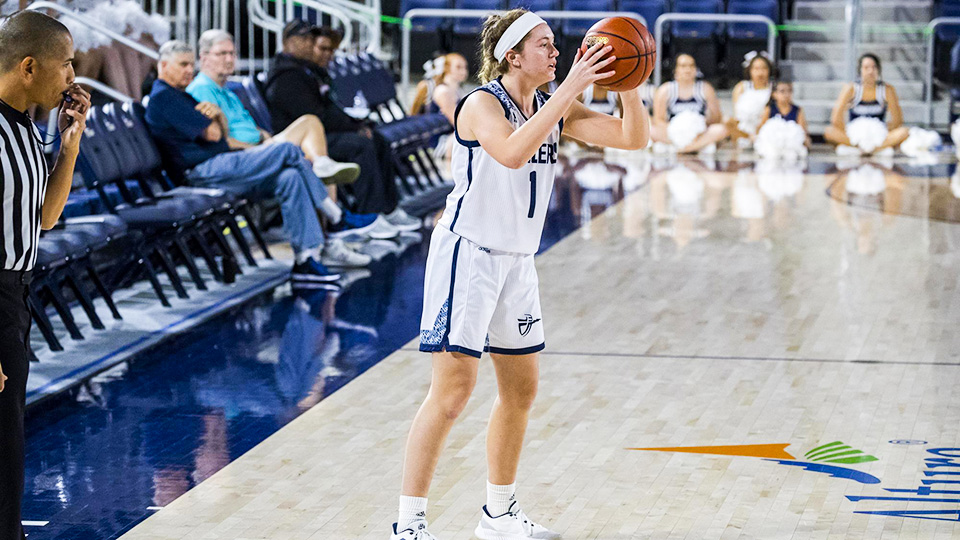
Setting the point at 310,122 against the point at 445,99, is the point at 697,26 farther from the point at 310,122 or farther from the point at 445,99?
the point at 310,122

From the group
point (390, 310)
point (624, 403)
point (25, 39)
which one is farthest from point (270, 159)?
point (25, 39)

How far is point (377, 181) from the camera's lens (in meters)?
8.70

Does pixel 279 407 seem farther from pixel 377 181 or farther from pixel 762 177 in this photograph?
pixel 762 177

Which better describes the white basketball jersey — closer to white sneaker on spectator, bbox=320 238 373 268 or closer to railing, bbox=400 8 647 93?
white sneaker on spectator, bbox=320 238 373 268

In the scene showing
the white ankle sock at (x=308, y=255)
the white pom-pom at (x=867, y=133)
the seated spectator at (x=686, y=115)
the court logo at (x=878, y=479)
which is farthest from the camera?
the seated spectator at (x=686, y=115)

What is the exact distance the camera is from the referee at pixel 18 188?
115 inches

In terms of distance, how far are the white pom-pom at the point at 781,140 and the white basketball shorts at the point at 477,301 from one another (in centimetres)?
1011

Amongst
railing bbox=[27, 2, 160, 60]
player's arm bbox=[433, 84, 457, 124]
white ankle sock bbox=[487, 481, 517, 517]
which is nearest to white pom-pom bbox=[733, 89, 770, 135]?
player's arm bbox=[433, 84, 457, 124]

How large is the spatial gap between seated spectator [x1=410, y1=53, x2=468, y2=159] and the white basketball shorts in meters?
7.94

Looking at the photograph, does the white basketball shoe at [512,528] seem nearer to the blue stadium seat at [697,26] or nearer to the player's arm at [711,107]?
the player's arm at [711,107]

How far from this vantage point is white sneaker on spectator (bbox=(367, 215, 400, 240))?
8.62 meters

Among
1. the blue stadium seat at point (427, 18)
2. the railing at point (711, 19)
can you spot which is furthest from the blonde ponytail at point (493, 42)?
the blue stadium seat at point (427, 18)

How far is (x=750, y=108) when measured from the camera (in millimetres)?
13914

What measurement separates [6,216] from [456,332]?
1.12 metres
